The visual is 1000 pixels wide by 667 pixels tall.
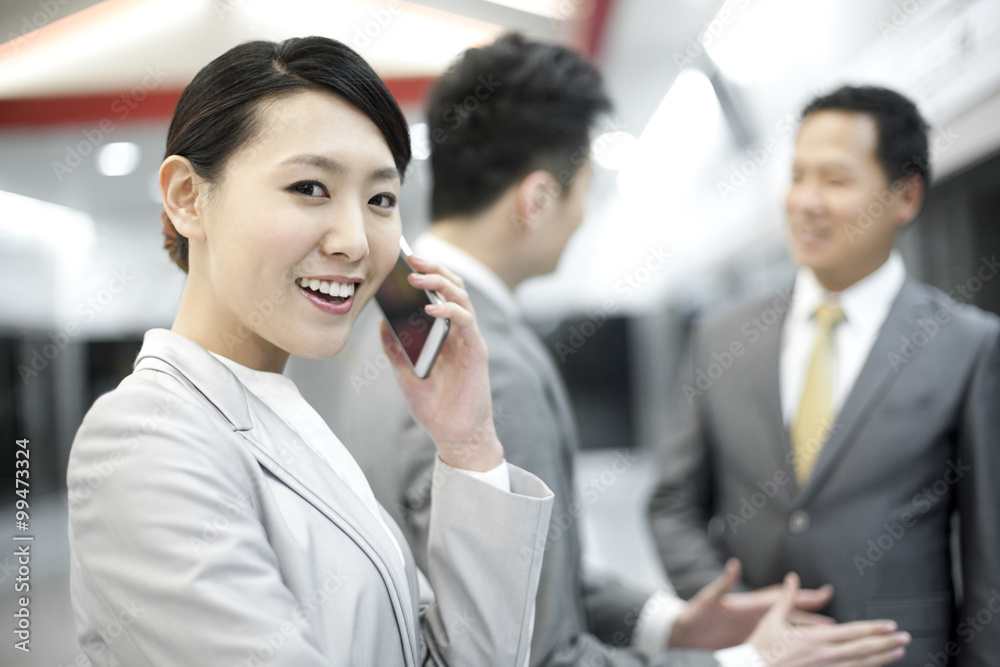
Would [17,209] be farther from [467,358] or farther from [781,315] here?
[781,315]

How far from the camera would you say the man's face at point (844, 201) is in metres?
1.76

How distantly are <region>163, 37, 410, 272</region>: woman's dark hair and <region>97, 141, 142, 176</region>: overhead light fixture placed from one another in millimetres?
264

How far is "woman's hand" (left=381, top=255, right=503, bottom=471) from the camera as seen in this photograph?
1031mm

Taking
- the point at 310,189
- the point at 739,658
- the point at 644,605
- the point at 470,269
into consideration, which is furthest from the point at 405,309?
the point at 644,605

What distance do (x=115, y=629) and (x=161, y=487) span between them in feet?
0.52

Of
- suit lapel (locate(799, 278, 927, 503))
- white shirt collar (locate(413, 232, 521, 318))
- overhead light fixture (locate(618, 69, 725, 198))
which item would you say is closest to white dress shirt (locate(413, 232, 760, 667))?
white shirt collar (locate(413, 232, 521, 318))

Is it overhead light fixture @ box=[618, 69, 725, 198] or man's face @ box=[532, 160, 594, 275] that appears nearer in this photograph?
man's face @ box=[532, 160, 594, 275]

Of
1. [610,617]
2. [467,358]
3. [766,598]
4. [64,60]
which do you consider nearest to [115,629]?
[467,358]

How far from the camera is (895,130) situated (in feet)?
5.83

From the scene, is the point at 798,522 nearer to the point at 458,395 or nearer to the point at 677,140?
the point at 458,395

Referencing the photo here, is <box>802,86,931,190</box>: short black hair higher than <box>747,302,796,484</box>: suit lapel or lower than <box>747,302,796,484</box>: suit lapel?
higher

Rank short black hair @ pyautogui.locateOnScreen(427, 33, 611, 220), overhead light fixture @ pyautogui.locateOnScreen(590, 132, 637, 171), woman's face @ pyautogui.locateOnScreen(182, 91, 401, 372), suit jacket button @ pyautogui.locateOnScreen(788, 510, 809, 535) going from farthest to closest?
overhead light fixture @ pyautogui.locateOnScreen(590, 132, 637, 171)
suit jacket button @ pyautogui.locateOnScreen(788, 510, 809, 535)
short black hair @ pyautogui.locateOnScreen(427, 33, 611, 220)
woman's face @ pyautogui.locateOnScreen(182, 91, 401, 372)

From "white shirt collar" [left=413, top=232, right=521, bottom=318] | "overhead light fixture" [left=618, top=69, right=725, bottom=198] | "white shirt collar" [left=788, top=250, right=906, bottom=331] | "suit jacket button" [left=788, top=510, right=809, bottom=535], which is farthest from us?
"overhead light fixture" [left=618, top=69, right=725, bottom=198]

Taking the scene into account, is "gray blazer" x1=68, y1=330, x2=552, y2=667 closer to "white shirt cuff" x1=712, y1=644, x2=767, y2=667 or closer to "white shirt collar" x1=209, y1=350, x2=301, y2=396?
"white shirt collar" x1=209, y1=350, x2=301, y2=396
